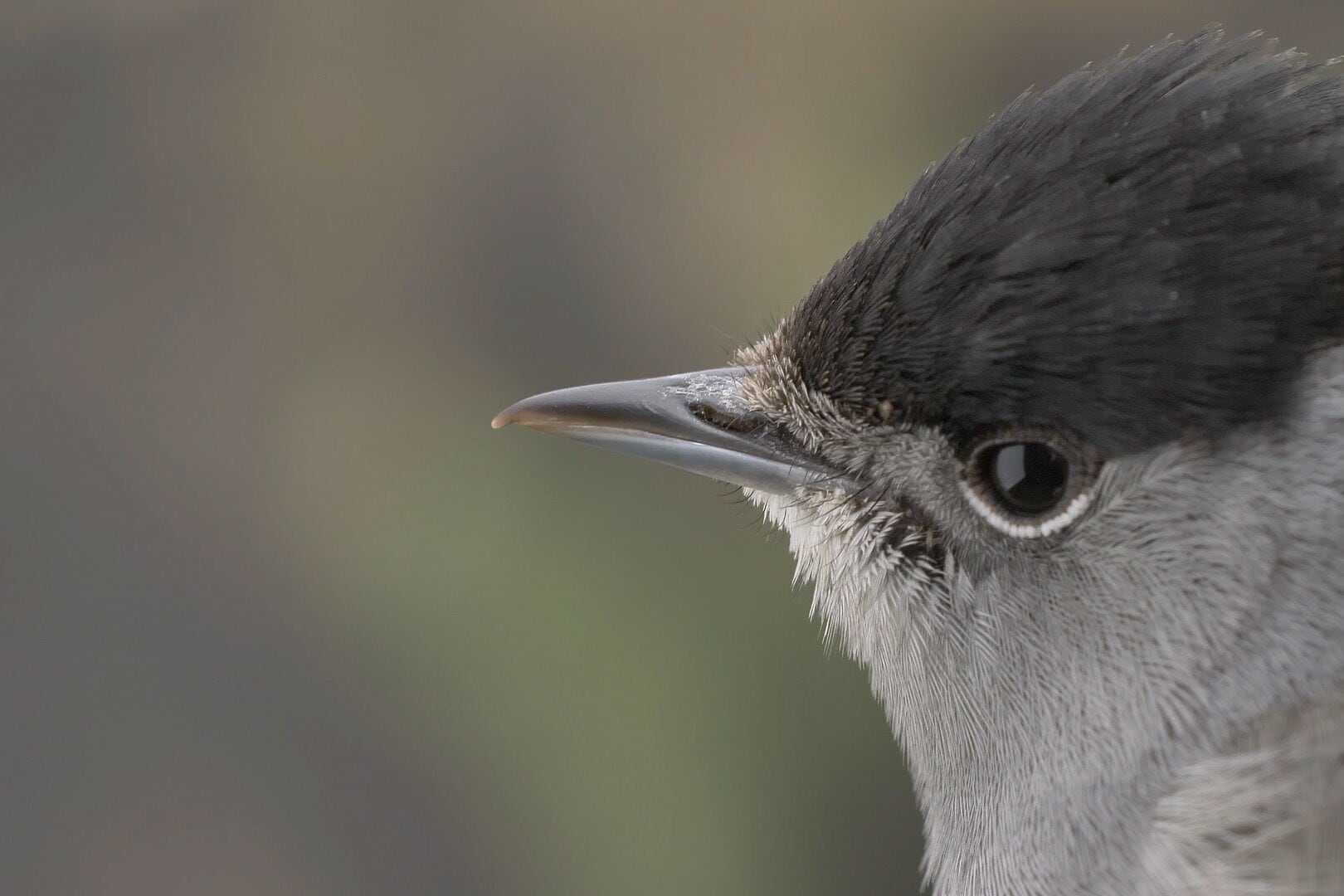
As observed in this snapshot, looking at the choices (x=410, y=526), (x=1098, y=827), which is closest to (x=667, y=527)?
Answer: (x=410, y=526)

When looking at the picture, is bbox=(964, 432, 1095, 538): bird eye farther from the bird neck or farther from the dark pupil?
the bird neck

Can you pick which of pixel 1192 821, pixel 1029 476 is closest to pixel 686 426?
pixel 1029 476

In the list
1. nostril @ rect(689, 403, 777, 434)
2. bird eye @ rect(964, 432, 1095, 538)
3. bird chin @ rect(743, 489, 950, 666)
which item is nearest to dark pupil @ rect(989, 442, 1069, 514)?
bird eye @ rect(964, 432, 1095, 538)

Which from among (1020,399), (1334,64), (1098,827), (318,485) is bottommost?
(1098,827)

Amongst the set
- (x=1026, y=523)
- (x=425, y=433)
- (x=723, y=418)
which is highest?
(x=425, y=433)

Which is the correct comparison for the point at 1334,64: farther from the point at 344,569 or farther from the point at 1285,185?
the point at 344,569

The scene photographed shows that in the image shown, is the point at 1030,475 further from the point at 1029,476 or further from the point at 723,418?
the point at 723,418
